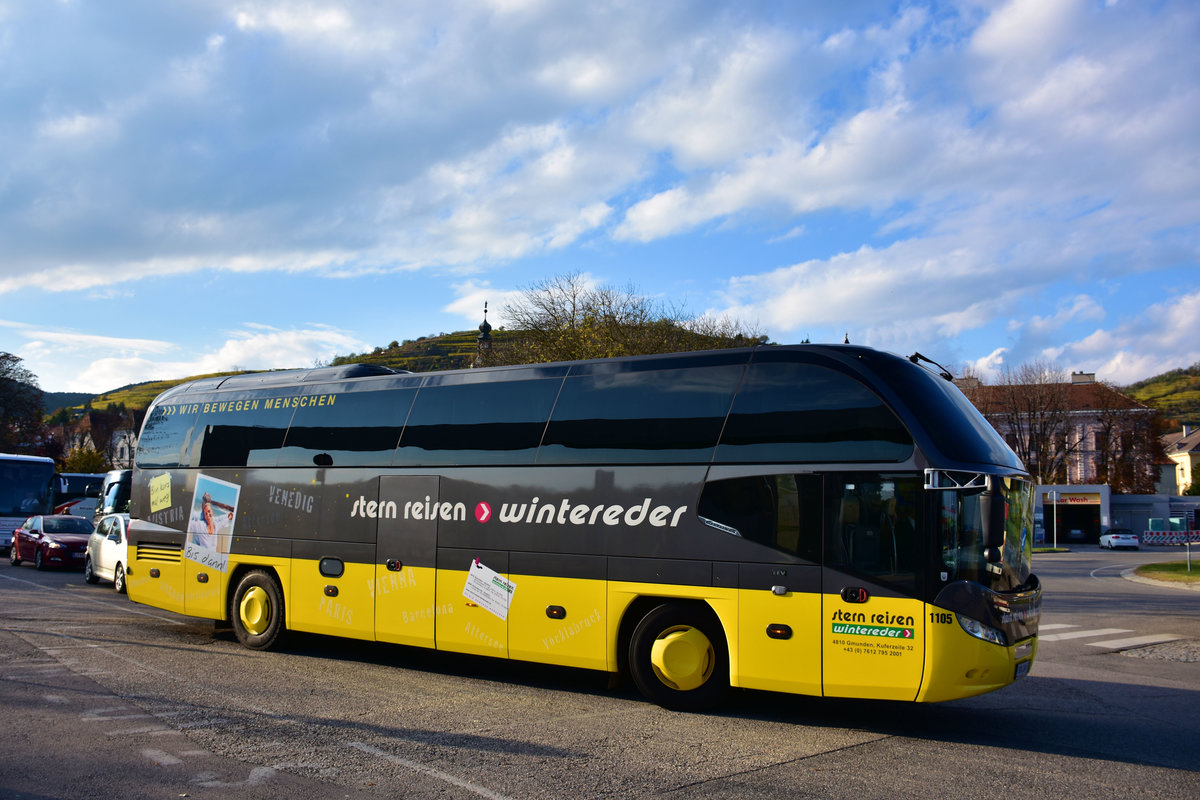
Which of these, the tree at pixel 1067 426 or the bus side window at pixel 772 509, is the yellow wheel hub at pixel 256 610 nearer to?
the bus side window at pixel 772 509

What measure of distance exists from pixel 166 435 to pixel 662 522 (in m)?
8.86

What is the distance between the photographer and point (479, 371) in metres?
10.3

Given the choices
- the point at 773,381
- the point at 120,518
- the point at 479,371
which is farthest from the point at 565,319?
the point at 773,381

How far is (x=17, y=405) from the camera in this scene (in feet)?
204

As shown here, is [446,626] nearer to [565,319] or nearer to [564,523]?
[564,523]

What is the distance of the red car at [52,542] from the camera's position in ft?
80.6

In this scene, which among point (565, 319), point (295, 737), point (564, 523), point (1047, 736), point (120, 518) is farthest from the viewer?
point (565, 319)

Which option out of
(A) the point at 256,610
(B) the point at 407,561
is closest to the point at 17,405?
(A) the point at 256,610

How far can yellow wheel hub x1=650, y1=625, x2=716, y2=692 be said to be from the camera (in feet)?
26.8

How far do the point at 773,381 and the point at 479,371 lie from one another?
12.1ft

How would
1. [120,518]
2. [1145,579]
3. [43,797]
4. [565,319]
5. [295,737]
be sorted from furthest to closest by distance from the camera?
[565,319], [1145,579], [120,518], [295,737], [43,797]

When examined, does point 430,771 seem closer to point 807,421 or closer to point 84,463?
point 807,421

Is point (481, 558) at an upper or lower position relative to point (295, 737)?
upper

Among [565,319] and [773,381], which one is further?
[565,319]
